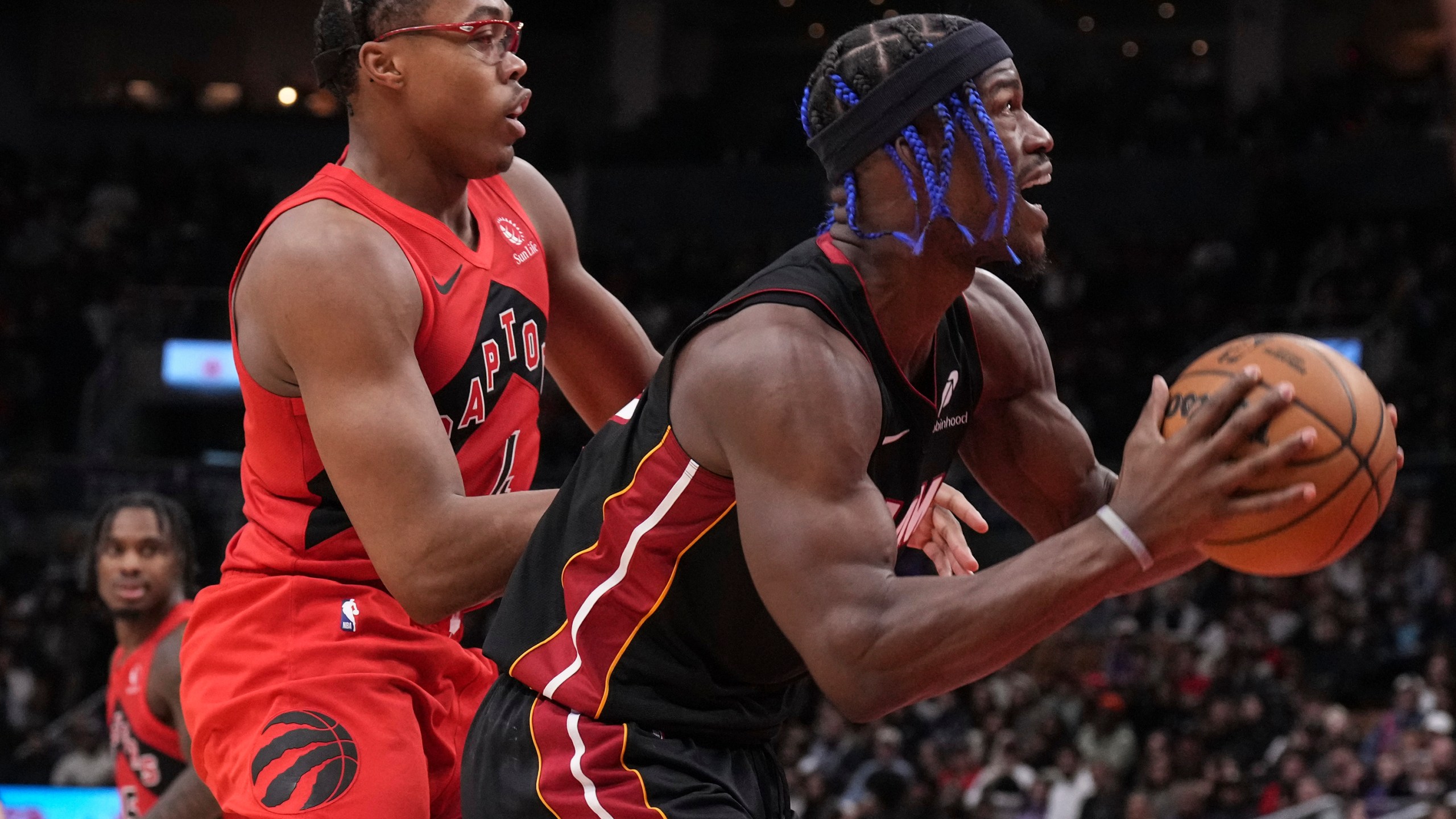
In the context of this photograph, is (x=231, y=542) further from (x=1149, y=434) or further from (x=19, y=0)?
(x=19, y=0)

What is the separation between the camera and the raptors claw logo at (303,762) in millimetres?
3150

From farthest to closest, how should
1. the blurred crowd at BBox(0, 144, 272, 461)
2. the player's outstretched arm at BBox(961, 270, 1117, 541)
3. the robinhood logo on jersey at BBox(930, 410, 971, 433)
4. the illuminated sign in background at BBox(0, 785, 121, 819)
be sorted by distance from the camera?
the blurred crowd at BBox(0, 144, 272, 461) < the illuminated sign in background at BBox(0, 785, 121, 819) < the player's outstretched arm at BBox(961, 270, 1117, 541) < the robinhood logo on jersey at BBox(930, 410, 971, 433)

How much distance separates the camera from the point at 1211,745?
11.6 metres

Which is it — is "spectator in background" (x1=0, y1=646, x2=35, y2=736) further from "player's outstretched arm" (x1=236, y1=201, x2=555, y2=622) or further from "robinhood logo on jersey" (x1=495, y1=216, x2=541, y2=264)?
"player's outstretched arm" (x1=236, y1=201, x2=555, y2=622)

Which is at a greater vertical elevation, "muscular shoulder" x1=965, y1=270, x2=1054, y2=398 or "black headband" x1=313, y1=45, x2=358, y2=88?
"black headband" x1=313, y1=45, x2=358, y2=88

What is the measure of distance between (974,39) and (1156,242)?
17.5m

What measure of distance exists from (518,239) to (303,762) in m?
1.22

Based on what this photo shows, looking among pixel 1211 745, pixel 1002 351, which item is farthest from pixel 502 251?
pixel 1211 745

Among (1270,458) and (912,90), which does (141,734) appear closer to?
(912,90)

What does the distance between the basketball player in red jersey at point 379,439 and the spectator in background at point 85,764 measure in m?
10.8

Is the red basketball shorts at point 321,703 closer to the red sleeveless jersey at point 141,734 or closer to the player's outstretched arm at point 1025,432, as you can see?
the player's outstretched arm at point 1025,432

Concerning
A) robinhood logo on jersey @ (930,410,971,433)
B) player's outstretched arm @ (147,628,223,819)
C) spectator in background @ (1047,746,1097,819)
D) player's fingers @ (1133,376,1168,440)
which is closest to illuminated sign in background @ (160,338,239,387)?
spectator in background @ (1047,746,1097,819)

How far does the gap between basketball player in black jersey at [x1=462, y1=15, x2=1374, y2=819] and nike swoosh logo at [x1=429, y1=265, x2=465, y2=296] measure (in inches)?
25.0

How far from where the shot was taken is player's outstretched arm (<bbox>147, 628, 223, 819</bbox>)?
15.0 ft
